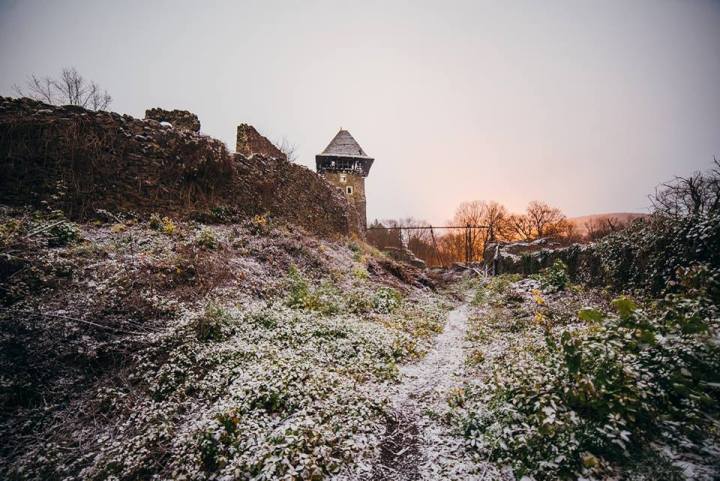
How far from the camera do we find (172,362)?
4484mm

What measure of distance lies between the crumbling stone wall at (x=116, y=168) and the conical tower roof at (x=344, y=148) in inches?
822

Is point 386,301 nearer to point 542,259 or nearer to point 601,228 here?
point 542,259

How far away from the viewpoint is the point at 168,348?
4750 mm

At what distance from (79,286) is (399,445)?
632 cm

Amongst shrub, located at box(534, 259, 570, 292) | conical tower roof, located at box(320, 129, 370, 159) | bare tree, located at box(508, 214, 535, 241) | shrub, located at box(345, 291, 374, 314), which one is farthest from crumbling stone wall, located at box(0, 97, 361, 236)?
bare tree, located at box(508, 214, 535, 241)

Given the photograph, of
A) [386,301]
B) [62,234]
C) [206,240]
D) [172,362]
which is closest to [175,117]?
[206,240]

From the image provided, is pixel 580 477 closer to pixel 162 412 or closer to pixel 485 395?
pixel 485 395

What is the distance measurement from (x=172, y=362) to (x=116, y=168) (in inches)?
305

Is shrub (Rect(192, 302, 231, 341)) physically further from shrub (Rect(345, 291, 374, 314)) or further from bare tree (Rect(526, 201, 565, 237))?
bare tree (Rect(526, 201, 565, 237))

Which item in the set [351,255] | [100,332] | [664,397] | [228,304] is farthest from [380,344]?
[351,255]

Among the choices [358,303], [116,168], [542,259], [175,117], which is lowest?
[358,303]

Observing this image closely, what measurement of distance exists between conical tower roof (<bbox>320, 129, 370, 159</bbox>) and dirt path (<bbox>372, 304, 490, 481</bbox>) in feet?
98.7

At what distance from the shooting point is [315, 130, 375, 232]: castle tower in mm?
32469

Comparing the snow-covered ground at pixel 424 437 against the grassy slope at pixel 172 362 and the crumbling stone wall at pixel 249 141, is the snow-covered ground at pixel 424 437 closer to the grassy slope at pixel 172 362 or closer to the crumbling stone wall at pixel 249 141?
the grassy slope at pixel 172 362
